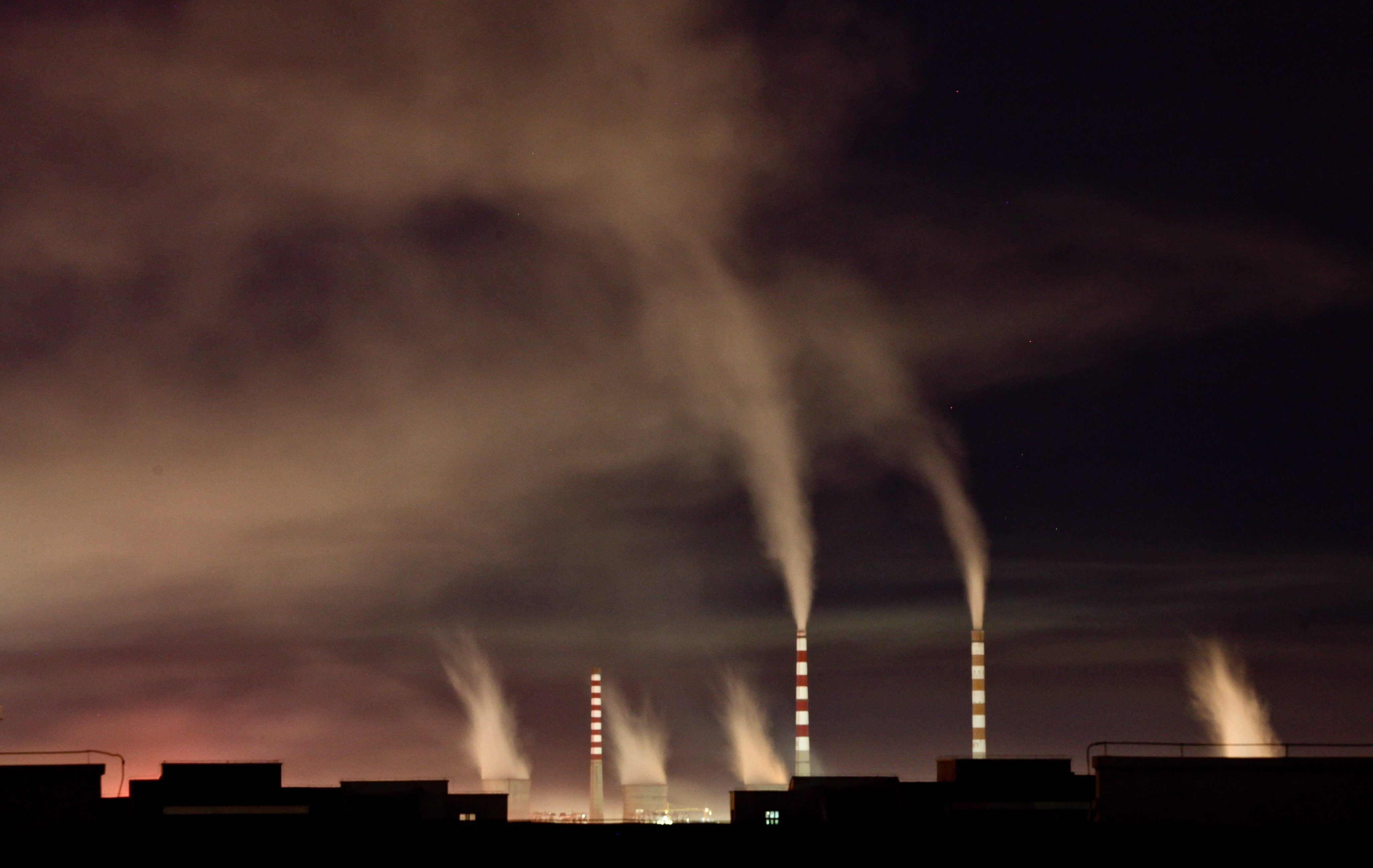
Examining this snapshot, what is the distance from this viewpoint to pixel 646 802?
119062 millimetres

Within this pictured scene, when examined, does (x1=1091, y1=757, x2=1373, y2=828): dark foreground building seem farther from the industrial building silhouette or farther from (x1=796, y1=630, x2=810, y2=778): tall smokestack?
(x1=796, y1=630, x2=810, y2=778): tall smokestack

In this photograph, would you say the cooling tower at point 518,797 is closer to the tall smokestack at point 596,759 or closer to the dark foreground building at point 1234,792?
the tall smokestack at point 596,759

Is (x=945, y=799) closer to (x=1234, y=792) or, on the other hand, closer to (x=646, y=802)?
(x=1234, y=792)

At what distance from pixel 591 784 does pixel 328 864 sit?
98.9 metres

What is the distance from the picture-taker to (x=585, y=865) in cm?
2928

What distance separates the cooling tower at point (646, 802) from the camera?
117875 millimetres

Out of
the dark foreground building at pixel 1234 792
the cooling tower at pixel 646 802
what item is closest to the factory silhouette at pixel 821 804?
the dark foreground building at pixel 1234 792

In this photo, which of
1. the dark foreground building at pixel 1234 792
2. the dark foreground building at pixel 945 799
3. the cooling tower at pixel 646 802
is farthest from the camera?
the cooling tower at pixel 646 802

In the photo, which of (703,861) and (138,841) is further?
(138,841)

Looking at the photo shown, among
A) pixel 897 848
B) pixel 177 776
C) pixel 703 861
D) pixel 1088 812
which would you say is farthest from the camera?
pixel 1088 812

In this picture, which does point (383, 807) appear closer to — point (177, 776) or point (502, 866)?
point (177, 776)

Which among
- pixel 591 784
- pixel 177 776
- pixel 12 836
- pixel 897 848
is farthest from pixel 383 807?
pixel 591 784

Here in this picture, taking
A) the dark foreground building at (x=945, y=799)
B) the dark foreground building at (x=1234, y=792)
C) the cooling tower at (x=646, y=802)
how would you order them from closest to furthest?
the dark foreground building at (x=1234, y=792) → the dark foreground building at (x=945, y=799) → the cooling tower at (x=646, y=802)

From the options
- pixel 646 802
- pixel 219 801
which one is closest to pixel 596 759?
pixel 646 802
